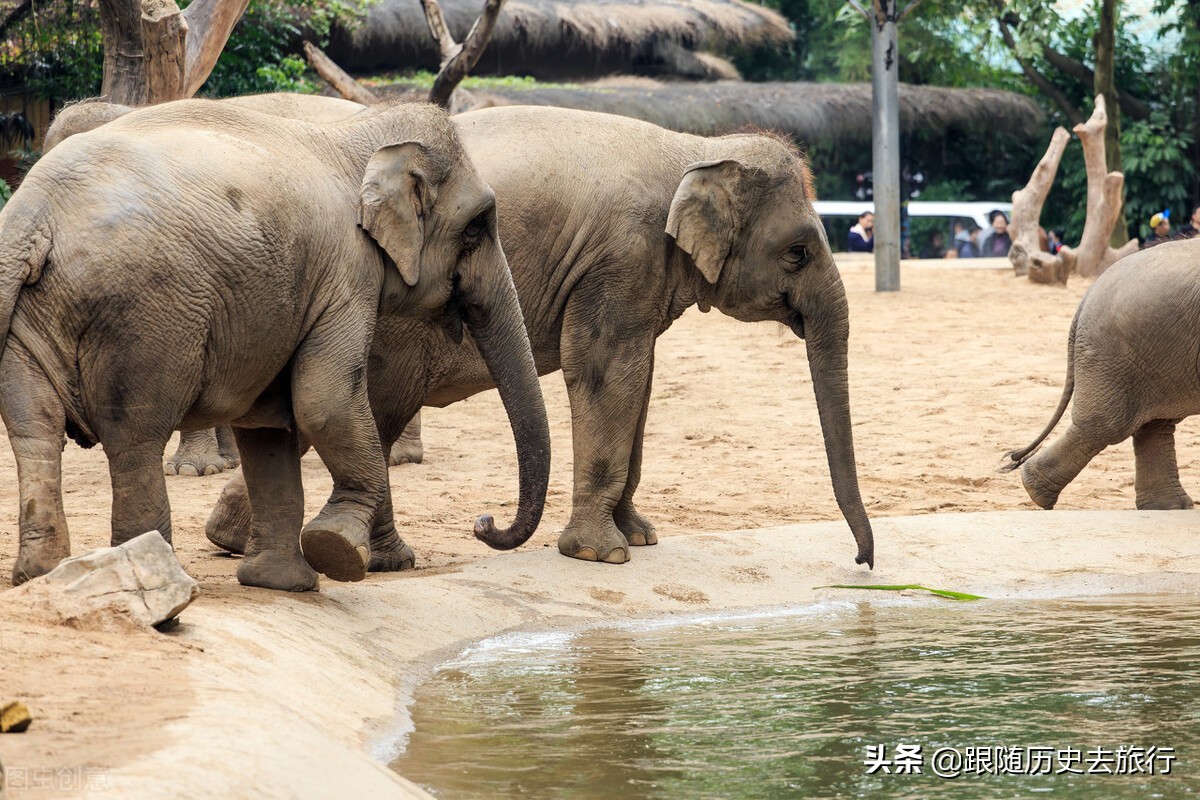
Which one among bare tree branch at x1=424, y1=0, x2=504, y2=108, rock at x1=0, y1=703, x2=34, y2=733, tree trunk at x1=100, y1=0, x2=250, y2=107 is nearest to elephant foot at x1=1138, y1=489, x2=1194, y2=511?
tree trunk at x1=100, y1=0, x2=250, y2=107

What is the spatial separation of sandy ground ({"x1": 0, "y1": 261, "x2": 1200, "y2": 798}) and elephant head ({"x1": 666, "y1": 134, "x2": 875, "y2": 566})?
21.4 inches

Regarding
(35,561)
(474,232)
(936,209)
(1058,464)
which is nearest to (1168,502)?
(1058,464)

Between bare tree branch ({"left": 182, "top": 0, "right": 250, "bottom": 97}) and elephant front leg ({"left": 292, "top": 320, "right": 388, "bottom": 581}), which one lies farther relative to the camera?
bare tree branch ({"left": 182, "top": 0, "right": 250, "bottom": 97})

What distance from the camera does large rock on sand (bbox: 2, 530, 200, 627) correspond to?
4457 millimetres

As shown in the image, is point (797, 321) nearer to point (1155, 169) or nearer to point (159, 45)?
point (159, 45)

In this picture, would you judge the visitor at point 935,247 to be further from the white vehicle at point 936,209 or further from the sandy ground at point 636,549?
the sandy ground at point 636,549

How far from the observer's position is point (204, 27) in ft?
35.0

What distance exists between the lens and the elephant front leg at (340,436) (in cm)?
545

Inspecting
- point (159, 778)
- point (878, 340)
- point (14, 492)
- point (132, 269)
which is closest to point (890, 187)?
point (878, 340)

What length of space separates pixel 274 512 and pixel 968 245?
20979 millimetres

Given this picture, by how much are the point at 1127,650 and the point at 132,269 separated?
3.57 m

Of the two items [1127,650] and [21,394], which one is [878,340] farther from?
[21,394]

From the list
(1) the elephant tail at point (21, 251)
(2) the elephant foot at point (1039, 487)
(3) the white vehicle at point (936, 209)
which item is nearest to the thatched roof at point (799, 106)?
(3) the white vehicle at point (936, 209)

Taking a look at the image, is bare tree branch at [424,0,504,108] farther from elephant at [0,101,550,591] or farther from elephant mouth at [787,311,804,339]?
elephant at [0,101,550,591]
